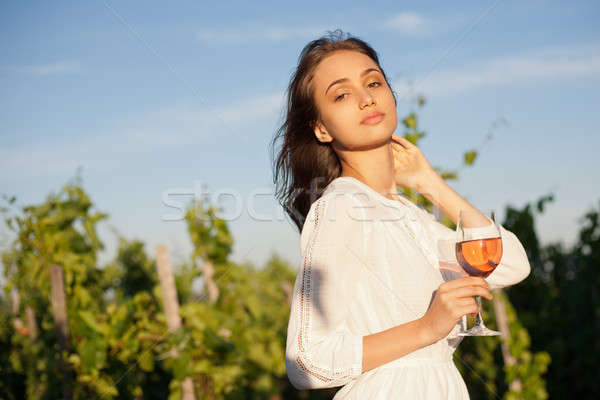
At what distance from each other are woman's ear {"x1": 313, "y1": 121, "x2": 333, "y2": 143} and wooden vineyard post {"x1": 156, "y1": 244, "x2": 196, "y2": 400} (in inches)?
134

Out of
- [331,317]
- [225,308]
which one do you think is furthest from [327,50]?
[225,308]

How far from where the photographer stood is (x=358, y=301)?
5.38 feet

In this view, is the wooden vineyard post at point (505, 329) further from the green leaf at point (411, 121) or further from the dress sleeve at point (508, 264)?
the dress sleeve at point (508, 264)

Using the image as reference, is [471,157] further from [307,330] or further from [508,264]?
[307,330]

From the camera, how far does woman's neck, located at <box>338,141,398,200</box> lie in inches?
77.8

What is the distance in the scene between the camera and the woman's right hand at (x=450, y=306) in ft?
4.66

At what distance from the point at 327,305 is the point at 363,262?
19cm

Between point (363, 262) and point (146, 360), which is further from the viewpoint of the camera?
point (146, 360)

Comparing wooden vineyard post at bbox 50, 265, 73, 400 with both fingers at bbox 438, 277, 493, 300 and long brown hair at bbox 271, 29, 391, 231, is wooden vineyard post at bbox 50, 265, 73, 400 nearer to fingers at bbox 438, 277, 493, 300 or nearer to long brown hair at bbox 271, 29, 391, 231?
long brown hair at bbox 271, 29, 391, 231

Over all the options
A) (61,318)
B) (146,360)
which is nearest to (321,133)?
(146,360)

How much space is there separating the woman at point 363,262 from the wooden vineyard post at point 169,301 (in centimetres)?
326

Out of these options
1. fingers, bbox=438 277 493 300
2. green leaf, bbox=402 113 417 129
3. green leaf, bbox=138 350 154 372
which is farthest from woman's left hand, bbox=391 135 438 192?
green leaf, bbox=138 350 154 372

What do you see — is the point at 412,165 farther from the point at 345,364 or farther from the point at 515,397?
the point at 515,397

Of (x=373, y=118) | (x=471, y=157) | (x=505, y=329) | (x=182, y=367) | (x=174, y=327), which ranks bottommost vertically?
(x=505, y=329)
